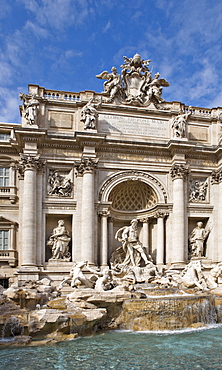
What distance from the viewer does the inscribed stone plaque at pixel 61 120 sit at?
22.1 meters

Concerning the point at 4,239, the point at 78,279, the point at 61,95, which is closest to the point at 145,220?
the point at 78,279

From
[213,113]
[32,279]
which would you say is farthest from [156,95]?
[32,279]

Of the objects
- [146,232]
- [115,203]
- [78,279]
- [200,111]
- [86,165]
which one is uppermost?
[200,111]

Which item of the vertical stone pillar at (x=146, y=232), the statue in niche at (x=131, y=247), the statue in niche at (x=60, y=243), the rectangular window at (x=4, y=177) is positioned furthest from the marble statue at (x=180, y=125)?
the rectangular window at (x=4, y=177)

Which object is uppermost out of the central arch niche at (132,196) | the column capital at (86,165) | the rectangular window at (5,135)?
the rectangular window at (5,135)

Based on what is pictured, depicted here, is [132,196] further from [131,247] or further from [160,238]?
[131,247]

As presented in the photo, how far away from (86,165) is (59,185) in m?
1.89

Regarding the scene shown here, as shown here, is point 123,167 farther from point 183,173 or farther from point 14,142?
point 14,142

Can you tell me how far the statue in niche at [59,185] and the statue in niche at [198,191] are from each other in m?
7.37

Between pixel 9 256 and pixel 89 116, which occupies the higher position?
pixel 89 116

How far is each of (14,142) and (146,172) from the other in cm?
786

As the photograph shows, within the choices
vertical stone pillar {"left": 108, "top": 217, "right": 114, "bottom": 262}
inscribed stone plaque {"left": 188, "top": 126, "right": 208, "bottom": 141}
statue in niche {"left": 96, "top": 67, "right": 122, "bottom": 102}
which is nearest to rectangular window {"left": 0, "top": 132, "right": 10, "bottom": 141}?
statue in niche {"left": 96, "top": 67, "right": 122, "bottom": 102}

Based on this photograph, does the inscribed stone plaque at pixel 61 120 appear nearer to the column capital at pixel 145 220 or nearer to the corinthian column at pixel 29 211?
the corinthian column at pixel 29 211

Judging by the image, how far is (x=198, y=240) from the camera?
22.7 metres
